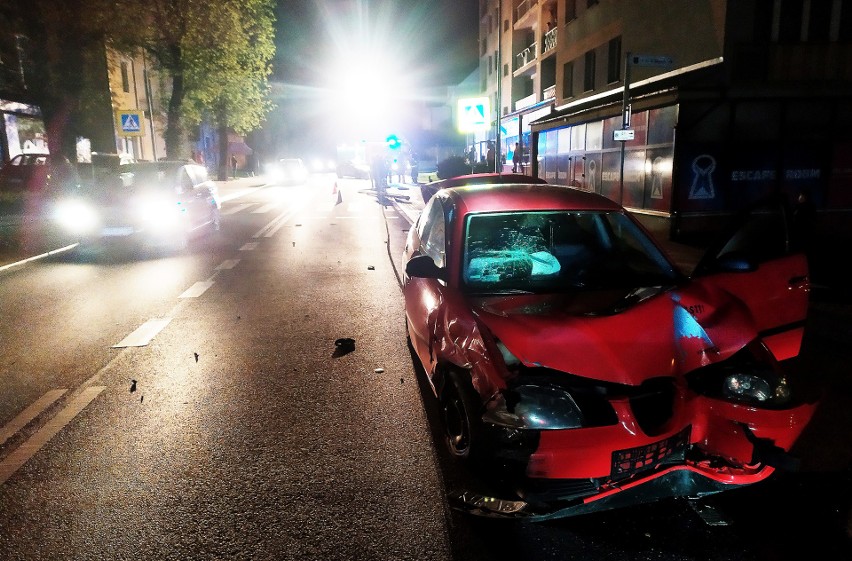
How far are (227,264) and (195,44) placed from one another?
22.3 m

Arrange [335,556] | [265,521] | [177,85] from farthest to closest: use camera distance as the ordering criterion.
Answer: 1. [177,85]
2. [265,521]
3. [335,556]

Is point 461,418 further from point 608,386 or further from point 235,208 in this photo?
point 235,208

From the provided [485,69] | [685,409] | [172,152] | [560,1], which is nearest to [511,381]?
[685,409]

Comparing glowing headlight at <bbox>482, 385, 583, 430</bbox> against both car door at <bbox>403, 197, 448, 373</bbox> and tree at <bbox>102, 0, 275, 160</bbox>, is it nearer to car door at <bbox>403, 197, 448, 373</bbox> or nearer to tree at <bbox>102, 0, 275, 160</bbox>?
car door at <bbox>403, 197, 448, 373</bbox>

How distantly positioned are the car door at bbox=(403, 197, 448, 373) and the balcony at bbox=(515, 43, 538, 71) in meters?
34.3

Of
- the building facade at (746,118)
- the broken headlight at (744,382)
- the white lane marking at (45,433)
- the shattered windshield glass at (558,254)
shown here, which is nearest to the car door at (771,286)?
the shattered windshield glass at (558,254)

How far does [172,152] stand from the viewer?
31.2 m

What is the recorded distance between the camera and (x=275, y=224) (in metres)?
18.2

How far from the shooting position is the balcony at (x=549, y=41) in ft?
→ 107

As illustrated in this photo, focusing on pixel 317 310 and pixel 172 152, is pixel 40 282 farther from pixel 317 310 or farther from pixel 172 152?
pixel 172 152

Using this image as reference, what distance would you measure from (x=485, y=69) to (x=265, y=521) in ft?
175

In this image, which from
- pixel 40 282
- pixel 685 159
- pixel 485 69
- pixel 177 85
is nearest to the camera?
pixel 40 282

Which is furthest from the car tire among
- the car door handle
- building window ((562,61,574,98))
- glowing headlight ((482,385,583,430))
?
building window ((562,61,574,98))

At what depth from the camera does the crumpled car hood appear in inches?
117
